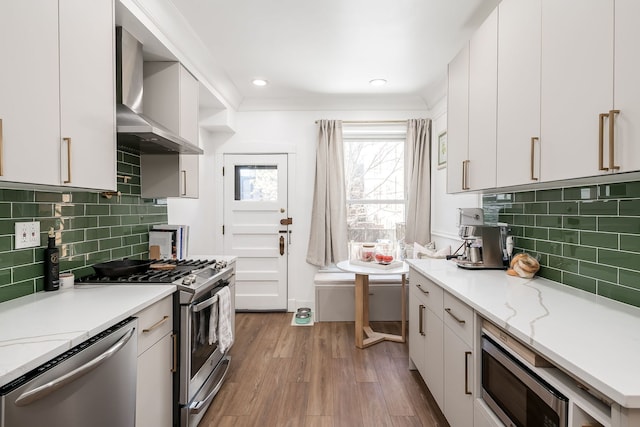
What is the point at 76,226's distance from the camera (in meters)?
1.84

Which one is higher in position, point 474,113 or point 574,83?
point 474,113

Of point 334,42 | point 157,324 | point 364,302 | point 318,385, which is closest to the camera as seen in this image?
point 157,324

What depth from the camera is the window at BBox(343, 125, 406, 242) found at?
4.06 metres

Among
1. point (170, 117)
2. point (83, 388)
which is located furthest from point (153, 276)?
point (170, 117)

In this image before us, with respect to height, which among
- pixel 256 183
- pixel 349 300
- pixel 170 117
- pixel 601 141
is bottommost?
pixel 349 300

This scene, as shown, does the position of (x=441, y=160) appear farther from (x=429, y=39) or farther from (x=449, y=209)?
(x=429, y=39)

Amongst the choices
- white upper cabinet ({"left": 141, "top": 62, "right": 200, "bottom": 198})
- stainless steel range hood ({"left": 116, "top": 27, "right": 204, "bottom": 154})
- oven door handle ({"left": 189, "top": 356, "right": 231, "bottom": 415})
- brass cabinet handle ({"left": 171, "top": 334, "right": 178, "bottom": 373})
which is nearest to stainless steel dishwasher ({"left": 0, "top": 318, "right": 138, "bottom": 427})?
brass cabinet handle ({"left": 171, "top": 334, "right": 178, "bottom": 373})

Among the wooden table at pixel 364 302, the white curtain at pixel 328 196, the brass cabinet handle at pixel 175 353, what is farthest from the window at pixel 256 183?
the brass cabinet handle at pixel 175 353

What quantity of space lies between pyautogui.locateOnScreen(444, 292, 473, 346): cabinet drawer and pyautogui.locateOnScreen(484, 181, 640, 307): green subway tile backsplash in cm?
62

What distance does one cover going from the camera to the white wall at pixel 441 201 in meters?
3.21

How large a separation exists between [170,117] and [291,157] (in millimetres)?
1719

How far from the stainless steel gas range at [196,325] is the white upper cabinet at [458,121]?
1772 mm

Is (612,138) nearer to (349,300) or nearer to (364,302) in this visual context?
(364,302)

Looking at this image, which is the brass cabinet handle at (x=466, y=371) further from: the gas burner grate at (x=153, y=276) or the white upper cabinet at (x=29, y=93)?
the white upper cabinet at (x=29, y=93)
